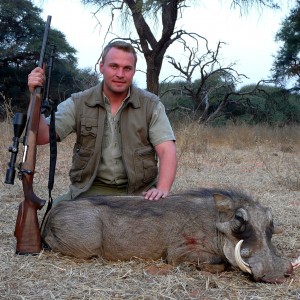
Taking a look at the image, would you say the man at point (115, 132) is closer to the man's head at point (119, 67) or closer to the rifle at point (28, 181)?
the man's head at point (119, 67)

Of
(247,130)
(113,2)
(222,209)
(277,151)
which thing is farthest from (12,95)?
(222,209)

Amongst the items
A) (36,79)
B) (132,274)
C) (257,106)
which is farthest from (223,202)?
(257,106)

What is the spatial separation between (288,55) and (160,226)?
15.4m

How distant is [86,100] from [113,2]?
827 cm

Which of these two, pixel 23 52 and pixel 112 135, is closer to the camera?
pixel 112 135

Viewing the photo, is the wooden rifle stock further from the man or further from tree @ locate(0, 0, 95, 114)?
tree @ locate(0, 0, 95, 114)

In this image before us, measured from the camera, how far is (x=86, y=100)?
4543mm

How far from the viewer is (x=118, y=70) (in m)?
4.40

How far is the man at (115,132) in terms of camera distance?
14.7 feet

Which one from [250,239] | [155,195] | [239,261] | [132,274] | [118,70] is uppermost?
[118,70]

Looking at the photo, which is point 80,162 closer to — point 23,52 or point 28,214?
point 28,214

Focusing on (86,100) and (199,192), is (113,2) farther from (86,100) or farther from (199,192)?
(199,192)

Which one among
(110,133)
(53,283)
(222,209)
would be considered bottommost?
(53,283)

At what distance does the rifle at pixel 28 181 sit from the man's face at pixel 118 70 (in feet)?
2.09
